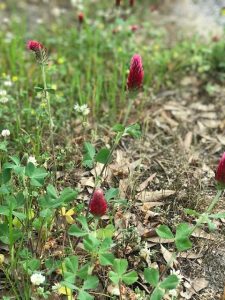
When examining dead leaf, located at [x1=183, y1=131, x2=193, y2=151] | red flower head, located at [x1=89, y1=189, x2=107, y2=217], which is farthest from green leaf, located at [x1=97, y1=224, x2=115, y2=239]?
dead leaf, located at [x1=183, y1=131, x2=193, y2=151]

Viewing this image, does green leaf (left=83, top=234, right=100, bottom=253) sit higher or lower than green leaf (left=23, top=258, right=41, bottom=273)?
higher

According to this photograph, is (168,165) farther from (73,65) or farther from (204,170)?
(73,65)

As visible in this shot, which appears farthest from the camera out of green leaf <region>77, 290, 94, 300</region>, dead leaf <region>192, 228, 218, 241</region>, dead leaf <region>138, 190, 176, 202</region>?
dead leaf <region>138, 190, 176, 202</region>

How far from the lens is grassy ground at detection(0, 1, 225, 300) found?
7.73 ft

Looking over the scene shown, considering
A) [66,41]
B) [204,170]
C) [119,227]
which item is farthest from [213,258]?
[66,41]

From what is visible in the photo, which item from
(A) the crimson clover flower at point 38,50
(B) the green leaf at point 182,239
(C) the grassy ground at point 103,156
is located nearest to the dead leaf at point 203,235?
(C) the grassy ground at point 103,156

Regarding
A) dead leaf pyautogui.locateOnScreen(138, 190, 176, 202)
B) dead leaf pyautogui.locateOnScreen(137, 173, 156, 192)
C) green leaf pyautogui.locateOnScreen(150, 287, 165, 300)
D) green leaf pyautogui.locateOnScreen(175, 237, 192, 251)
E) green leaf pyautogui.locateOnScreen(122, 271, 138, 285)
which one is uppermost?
green leaf pyautogui.locateOnScreen(175, 237, 192, 251)

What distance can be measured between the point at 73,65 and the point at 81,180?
1527 mm

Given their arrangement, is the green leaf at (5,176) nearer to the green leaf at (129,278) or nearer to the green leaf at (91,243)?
the green leaf at (91,243)

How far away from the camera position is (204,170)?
A: 3205 millimetres

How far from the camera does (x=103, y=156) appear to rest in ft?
8.21

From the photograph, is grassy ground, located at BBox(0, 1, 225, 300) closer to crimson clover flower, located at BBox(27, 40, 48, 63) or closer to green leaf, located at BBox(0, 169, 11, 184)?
green leaf, located at BBox(0, 169, 11, 184)

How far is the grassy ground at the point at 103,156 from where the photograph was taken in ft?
7.73

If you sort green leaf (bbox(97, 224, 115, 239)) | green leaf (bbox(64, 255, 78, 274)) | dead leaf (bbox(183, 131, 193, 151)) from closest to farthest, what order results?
green leaf (bbox(64, 255, 78, 274))
green leaf (bbox(97, 224, 115, 239))
dead leaf (bbox(183, 131, 193, 151))
